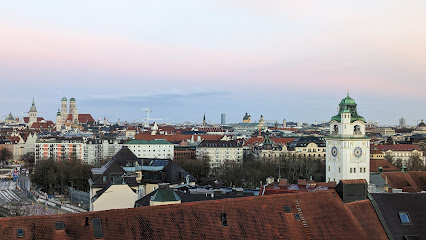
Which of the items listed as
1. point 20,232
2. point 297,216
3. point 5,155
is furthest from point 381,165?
point 5,155

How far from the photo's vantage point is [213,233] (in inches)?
841

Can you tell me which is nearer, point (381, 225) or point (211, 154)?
point (381, 225)

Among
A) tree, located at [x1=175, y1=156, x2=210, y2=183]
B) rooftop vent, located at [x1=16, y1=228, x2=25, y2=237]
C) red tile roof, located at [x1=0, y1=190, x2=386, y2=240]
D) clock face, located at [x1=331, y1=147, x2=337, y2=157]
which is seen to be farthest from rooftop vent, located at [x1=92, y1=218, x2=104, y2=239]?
tree, located at [x1=175, y1=156, x2=210, y2=183]

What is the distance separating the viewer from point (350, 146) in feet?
222

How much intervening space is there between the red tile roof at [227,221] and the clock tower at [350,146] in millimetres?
42086

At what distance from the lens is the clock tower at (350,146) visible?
222 feet

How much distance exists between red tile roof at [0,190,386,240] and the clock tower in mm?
42086

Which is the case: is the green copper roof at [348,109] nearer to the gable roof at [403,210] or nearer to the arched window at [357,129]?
the arched window at [357,129]

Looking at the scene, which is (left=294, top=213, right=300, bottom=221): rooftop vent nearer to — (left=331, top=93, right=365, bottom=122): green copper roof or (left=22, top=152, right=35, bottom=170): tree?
(left=331, top=93, right=365, bottom=122): green copper roof

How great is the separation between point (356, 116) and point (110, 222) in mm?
52277

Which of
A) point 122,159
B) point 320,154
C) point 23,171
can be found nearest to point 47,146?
point 23,171

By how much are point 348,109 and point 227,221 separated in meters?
48.5

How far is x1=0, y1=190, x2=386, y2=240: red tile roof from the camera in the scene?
19016 millimetres

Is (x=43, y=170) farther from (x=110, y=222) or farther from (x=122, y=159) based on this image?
(x=110, y=222)
